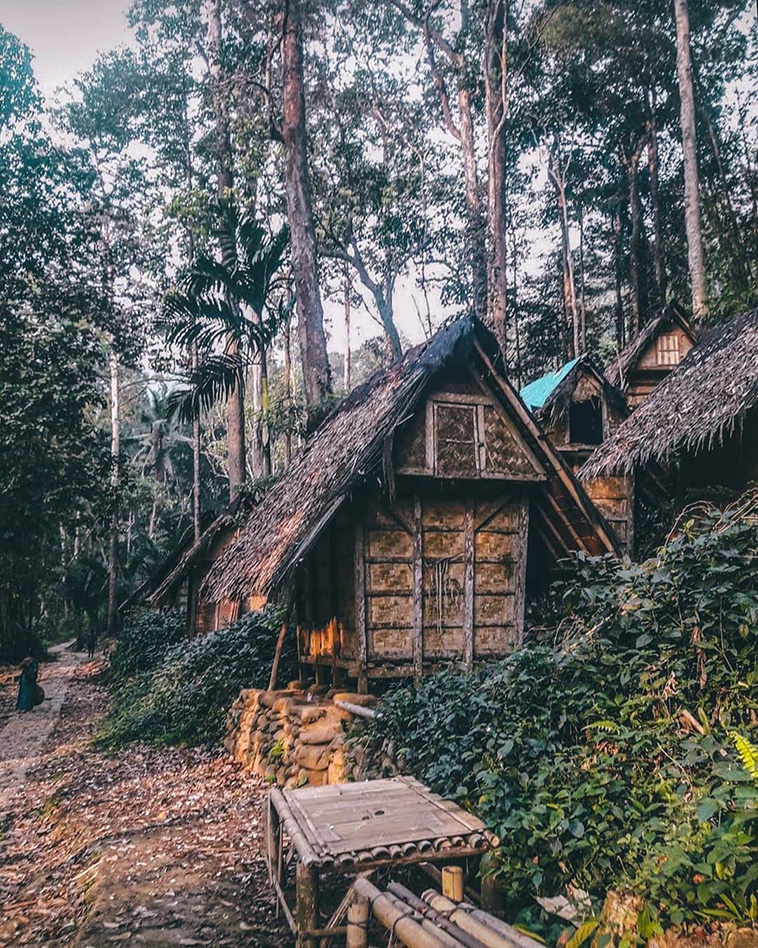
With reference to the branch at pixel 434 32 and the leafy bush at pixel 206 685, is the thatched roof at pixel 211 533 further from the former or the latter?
the branch at pixel 434 32

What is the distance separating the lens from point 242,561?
9164 mm

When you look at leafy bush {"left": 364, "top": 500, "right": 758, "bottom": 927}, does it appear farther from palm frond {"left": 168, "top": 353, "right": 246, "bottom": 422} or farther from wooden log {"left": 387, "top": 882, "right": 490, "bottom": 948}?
palm frond {"left": 168, "top": 353, "right": 246, "bottom": 422}

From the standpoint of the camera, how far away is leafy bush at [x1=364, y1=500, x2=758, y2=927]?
361cm

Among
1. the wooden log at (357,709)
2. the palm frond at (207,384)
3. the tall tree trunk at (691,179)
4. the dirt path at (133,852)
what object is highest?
the tall tree trunk at (691,179)

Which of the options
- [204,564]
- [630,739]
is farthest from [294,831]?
[204,564]

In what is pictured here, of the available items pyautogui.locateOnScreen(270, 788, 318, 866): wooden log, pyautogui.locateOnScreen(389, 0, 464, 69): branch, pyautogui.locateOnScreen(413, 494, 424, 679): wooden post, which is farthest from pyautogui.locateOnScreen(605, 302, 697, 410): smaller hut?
pyautogui.locateOnScreen(270, 788, 318, 866): wooden log

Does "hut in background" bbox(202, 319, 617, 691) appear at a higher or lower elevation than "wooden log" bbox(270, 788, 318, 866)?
higher

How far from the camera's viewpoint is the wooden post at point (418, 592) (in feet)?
27.7

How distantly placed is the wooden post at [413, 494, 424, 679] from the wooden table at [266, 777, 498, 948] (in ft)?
10.5

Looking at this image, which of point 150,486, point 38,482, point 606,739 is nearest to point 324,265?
point 38,482

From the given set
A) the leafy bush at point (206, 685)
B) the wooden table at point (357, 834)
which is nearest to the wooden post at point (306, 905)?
the wooden table at point (357, 834)

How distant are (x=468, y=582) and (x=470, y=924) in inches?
Result: 205

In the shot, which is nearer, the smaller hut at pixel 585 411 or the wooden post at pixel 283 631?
the wooden post at pixel 283 631

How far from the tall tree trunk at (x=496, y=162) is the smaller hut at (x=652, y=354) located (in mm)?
3121
